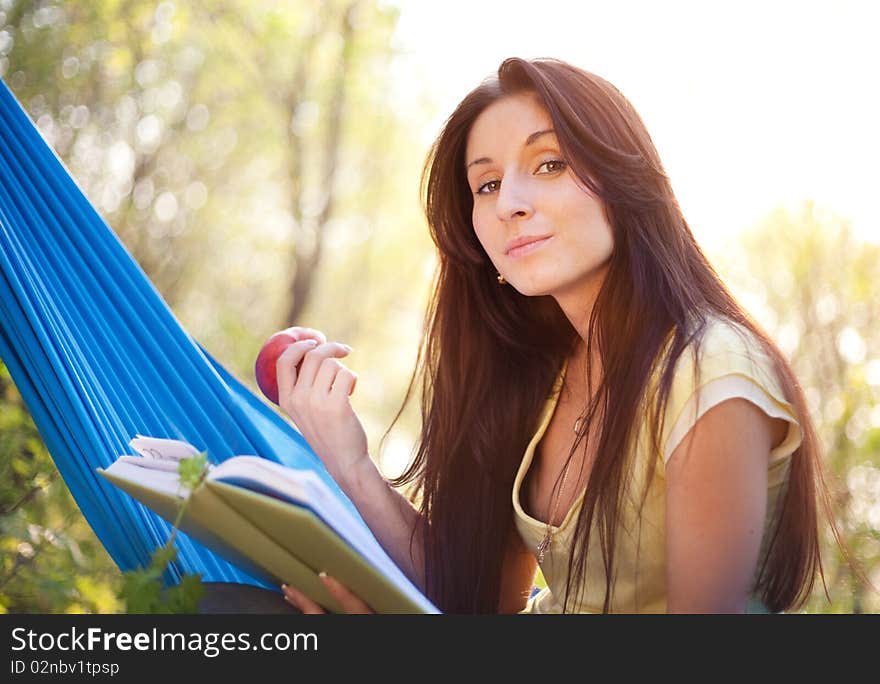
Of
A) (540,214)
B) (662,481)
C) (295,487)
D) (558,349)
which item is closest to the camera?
(295,487)

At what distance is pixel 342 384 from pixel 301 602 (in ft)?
1.97

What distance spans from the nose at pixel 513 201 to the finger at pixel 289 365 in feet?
1.56

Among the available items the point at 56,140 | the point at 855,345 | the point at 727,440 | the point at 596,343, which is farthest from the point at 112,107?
the point at 727,440

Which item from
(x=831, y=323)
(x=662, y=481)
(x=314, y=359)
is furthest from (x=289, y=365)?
(x=831, y=323)

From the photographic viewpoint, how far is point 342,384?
1965mm

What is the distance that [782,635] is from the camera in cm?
123

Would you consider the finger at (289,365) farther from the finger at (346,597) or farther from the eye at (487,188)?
the finger at (346,597)

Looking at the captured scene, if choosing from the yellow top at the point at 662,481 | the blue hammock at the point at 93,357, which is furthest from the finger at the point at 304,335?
the yellow top at the point at 662,481

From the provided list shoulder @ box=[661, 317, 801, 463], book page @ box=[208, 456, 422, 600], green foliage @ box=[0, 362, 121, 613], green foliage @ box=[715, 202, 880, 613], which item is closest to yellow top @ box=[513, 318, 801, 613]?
shoulder @ box=[661, 317, 801, 463]

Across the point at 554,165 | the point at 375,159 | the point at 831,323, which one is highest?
the point at 375,159

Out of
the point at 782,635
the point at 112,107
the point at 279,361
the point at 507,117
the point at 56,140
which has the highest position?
the point at 112,107

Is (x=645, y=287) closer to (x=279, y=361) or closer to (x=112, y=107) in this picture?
(x=279, y=361)

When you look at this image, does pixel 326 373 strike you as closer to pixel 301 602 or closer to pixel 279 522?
pixel 301 602

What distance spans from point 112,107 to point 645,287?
4.89 m
